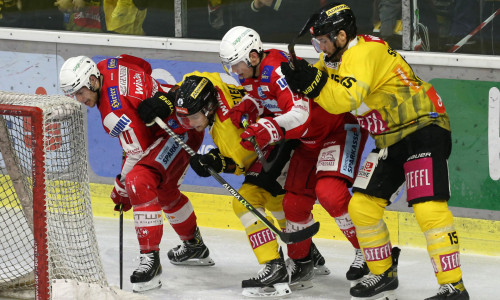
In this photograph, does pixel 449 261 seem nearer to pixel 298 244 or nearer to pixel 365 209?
pixel 365 209

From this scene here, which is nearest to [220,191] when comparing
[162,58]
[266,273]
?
[162,58]

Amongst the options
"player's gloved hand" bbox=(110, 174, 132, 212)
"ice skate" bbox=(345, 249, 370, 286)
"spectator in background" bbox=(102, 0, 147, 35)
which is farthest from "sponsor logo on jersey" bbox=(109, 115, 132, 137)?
"spectator in background" bbox=(102, 0, 147, 35)

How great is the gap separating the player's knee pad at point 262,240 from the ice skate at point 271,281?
39 millimetres

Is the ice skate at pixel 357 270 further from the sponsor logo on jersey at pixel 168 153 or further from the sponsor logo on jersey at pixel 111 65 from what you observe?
the sponsor logo on jersey at pixel 111 65

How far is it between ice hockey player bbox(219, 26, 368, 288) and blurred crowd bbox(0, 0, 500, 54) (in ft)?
3.51

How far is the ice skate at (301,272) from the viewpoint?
16.8ft

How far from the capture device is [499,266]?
539cm

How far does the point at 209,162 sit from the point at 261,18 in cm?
160

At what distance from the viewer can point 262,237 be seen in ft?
16.3

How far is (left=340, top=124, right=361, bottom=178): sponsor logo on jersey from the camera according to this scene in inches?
190

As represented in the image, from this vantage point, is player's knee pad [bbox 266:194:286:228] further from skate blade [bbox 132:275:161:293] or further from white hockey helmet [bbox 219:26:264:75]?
white hockey helmet [bbox 219:26:264:75]

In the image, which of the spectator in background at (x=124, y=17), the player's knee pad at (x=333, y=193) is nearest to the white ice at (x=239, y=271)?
the player's knee pad at (x=333, y=193)

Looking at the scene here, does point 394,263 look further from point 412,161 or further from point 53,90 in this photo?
point 53,90

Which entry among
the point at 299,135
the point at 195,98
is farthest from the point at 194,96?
the point at 299,135
